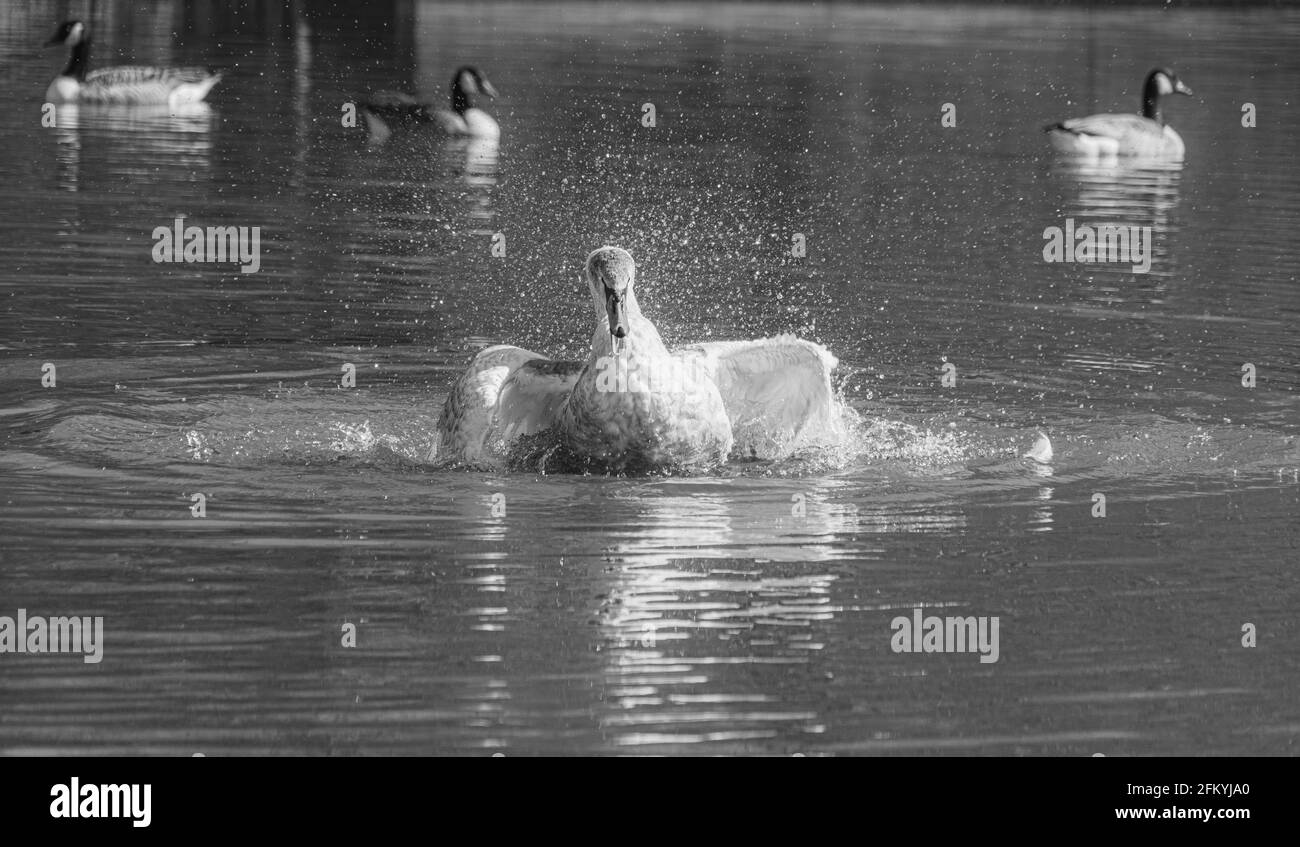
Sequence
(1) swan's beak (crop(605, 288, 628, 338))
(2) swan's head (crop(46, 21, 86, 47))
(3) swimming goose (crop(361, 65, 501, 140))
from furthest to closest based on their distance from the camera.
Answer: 1. (2) swan's head (crop(46, 21, 86, 47))
2. (3) swimming goose (crop(361, 65, 501, 140))
3. (1) swan's beak (crop(605, 288, 628, 338))

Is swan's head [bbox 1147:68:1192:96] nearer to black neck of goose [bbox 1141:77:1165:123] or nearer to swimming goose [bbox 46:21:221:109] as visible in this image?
black neck of goose [bbox 1141:77:1165:123]

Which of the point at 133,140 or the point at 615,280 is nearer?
the point at 615,280

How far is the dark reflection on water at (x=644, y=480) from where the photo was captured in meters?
8.71

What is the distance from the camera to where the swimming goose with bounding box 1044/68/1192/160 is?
30.6m

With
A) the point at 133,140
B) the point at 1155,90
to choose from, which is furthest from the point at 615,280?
the point at 1155,90

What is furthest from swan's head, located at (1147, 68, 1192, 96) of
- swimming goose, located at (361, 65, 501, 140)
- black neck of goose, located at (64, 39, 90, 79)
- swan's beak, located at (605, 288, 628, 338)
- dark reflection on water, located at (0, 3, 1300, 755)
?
swan's beak, located at (605, 288, 628, 338)

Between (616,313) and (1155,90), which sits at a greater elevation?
(1155,90)

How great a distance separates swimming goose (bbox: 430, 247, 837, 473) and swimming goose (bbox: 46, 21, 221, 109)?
21890 millimetres

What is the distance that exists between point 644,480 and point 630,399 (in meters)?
0.47

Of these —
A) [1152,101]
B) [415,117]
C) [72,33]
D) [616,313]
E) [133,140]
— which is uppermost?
[72,33]

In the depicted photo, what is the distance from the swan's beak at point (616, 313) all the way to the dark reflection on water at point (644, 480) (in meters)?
0.86

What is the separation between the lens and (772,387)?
13258 millimetres

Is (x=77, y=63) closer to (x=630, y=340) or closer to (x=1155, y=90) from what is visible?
(x=1155, y=90)
